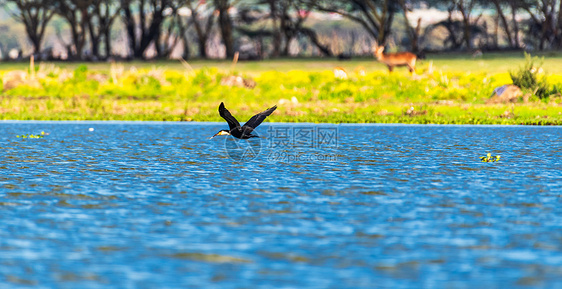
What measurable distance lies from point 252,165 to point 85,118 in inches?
509

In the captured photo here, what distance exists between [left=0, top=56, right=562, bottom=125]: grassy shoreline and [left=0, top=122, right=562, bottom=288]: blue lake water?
874 centimetres

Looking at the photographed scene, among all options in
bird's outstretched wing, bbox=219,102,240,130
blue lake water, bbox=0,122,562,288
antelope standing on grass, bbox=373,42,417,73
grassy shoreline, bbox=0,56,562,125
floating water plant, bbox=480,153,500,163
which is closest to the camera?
blue lake water, bbox=0,122,562,288

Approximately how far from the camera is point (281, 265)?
782 cm

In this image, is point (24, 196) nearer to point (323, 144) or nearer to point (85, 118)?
point (323, 144)

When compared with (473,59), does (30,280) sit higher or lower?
lower

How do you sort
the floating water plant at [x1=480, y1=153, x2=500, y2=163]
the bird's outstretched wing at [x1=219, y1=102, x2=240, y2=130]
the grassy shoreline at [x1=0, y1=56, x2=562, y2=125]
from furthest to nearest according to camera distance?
the grassy shoreline at [x1=0, y1=56, x2=562, y2=125] < the bird's outstretched wing at [x1=219, y1=102, x2=240, y2=130] < the floating water plant at [x1=480, y1=153, x2=500, y2=163]

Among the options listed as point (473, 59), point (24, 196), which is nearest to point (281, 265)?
point (24, 196)

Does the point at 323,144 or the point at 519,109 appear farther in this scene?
the point at 519,109

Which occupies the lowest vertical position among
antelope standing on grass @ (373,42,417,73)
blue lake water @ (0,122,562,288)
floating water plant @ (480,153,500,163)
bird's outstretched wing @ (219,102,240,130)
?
blue lake water @ (0,122,562,288)

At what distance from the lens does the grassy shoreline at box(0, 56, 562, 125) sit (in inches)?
1078

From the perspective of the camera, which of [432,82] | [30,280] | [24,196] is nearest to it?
[30,280]

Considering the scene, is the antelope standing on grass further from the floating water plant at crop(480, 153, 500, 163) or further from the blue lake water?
the floating water plant at crop(480, 153, 500, 163)

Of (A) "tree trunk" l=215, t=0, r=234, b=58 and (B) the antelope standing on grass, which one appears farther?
(A) "tree trunk" l=215, t=0, r=234, b=58

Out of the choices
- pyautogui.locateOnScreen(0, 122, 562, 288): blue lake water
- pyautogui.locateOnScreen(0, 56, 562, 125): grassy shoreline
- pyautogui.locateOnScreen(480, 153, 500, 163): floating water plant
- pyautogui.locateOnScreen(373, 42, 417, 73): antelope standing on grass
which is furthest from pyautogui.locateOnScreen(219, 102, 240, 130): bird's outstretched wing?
pyautogui.locateOnScreen(373, 42, 417, 73): antelope standing on grass
